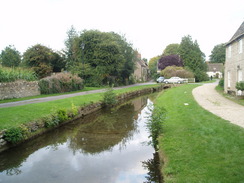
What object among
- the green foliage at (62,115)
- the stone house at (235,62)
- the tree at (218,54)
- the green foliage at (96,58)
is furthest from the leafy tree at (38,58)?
the tree at (218,54)

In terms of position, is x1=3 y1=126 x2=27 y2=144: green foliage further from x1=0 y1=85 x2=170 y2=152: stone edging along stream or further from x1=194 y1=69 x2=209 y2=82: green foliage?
x1=194 y1=69 x2=209 y2=82: green foliage

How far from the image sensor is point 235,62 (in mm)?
19281

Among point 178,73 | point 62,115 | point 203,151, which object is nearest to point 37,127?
point 62,115

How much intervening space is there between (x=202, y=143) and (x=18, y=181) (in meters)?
6.04

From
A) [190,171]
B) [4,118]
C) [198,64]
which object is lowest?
[190,171]

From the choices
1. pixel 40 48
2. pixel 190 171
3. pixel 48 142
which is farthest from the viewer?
pixel 40 48

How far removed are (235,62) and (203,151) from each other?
52.2 feet

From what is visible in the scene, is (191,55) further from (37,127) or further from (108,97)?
(37,127)

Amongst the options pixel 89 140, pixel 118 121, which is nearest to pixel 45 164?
pixel 89 140

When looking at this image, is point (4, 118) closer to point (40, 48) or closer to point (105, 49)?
point (40, 48)

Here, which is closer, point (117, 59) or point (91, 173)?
point (91, 173)

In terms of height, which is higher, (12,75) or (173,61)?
(173,61)

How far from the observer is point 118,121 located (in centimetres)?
1354

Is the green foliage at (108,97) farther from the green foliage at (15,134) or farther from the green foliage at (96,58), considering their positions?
the green foliage at (96,58)
